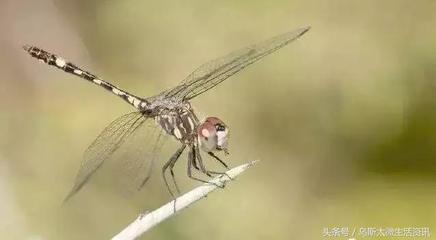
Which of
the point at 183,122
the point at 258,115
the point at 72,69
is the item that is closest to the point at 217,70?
the point at 183,122

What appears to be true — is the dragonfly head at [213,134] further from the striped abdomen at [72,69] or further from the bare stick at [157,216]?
the striped abdomen at [72,69]

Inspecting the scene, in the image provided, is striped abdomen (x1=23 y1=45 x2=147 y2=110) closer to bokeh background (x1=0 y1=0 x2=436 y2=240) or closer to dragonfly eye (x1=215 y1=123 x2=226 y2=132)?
bokeh background (x1=0 y1=0 x2=436 y2=240)

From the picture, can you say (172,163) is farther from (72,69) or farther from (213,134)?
(72,69)

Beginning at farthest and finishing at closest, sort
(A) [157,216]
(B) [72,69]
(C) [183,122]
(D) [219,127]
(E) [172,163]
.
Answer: (B) [72,69], (E) [172,163], (C) [183,122], (D) [219,127], (A) [157,216]

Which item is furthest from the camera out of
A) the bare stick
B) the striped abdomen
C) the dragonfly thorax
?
the striped abdomen

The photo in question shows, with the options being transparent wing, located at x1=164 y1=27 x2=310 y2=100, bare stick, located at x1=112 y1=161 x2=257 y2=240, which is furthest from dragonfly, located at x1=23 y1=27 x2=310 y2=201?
bare stick, located at x1=112 y1=161 x2=257 y2=240

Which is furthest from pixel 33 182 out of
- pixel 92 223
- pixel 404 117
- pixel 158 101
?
pixel 404 117

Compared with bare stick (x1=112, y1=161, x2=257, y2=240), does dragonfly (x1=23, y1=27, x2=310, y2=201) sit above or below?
above

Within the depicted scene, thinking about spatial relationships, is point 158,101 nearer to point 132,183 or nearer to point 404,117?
point 132,183
